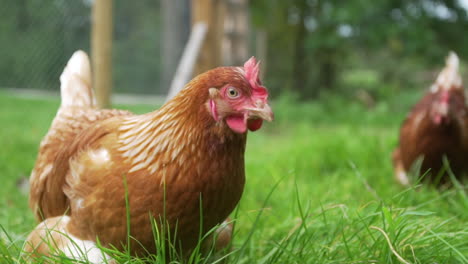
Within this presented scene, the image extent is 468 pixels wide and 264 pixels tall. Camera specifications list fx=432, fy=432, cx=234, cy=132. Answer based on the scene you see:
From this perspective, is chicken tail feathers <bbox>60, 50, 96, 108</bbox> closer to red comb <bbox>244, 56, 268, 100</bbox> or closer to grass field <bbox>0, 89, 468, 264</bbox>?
grass field <bbox>0, 89, 468, 264</bbox>

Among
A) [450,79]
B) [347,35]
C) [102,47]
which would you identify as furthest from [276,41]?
[450,79]

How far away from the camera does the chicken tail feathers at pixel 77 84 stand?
2096mm

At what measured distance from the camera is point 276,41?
10.1m

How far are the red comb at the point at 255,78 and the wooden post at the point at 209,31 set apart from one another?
3.19m

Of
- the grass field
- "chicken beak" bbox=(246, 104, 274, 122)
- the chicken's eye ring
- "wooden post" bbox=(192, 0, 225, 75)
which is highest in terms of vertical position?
"wooden post" bbox=(192, 0, 225, 75)

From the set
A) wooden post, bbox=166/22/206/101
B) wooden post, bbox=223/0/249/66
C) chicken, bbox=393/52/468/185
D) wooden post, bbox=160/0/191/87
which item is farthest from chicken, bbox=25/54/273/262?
wooden post, bbox=160/0/191/87

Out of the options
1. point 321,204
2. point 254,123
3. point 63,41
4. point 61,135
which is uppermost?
point 63,41

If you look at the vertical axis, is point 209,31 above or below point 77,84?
above

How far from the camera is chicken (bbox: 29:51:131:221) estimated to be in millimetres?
1775

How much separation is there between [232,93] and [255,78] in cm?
9

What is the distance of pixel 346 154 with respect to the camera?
3684 mm

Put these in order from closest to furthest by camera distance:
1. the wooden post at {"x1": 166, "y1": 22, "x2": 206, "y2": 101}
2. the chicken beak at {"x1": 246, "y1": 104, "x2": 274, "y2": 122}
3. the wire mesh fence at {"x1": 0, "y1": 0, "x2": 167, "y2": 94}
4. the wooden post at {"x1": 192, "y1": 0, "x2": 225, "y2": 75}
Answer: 1. the chicken beak at {"x1": 246, "y1": 104, "x2": 274, "y2": 122}
2. the wooden post at {"x1": 166, "y1": 22, "x2": 206, "y2": 101}
3. the wooden post at {"x1": 192, "y1": 0, "x2": 225, "y2": 75}
4. the wire mesh fence at {"x1": 0, "y1": 0, "x2": 167, "y2": 94}

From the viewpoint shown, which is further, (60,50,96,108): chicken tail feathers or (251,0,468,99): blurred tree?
(251,0,468,99): blurred tree

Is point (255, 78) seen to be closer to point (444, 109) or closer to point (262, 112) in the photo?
point (262, 112)
